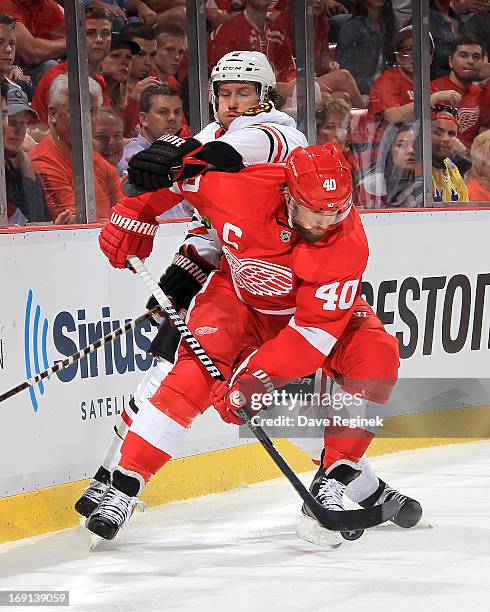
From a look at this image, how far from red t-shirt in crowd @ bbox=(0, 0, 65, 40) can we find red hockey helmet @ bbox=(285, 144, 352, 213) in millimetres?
1096

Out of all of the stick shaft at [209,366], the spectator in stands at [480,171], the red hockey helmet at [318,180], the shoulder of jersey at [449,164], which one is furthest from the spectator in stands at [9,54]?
the spectator in stands at [480,171]

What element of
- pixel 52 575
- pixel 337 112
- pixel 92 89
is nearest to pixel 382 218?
pixel 337 112

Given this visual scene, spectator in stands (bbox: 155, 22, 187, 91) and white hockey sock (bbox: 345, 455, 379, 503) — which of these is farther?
spectator in stands (bbox: 155, 22, 187, 91)

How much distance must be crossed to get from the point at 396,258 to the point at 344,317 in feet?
5.19

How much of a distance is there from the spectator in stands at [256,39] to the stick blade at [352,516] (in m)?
1.81

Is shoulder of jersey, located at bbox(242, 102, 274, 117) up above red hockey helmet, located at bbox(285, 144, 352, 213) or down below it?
above

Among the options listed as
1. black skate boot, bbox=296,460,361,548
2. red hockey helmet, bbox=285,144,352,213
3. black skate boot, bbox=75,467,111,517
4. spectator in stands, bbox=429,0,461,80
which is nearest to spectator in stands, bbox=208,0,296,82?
spectator in stands, bbox=429,0,461,80

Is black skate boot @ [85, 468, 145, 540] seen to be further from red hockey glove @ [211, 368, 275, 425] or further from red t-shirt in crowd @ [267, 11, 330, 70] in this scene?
red t-shirt in crowd @ [267, 11, 330, 70]

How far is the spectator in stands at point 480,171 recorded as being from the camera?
5375 millimetres

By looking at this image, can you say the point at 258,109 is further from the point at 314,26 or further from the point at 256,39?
the point at 314,26

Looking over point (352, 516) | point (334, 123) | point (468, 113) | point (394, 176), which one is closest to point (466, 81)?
point (468, 113)

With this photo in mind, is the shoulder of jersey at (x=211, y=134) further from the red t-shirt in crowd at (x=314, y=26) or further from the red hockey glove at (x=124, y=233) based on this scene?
the red t-shirt in crowd at (x=314, y=26)

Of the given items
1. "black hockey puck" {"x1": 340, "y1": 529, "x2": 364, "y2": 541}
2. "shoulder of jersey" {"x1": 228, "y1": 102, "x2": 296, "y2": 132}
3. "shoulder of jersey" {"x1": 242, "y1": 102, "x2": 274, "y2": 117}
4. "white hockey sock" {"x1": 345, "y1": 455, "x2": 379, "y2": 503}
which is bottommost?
"black hockey puck" {"x1": 340, "y1": 529, "x2": 364, "y2": 541}

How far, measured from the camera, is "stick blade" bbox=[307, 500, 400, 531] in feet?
10.9
